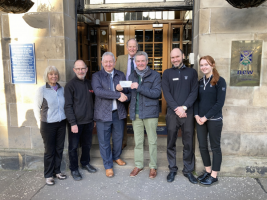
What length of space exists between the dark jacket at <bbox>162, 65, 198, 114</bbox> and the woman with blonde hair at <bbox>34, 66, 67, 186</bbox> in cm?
164

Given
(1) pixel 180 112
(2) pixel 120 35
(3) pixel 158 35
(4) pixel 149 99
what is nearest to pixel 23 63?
(4) pixel 149 99

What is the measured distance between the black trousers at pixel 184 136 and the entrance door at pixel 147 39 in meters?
2.99

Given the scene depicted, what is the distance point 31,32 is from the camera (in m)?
3.52

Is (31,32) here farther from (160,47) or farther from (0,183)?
(160,47)

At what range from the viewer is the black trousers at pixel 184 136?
3.15 metres

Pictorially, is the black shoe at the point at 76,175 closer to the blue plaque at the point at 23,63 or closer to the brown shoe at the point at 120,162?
the brown shoe at the point at 120,162

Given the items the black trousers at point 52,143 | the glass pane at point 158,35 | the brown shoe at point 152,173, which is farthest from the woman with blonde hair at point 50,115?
the glass pane at point 158,35

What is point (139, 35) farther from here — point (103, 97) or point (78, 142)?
point (78, 142)

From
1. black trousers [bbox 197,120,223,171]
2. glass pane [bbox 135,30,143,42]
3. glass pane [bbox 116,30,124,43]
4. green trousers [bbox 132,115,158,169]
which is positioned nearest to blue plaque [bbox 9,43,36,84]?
green trousers [bbox 132,115,158,169]

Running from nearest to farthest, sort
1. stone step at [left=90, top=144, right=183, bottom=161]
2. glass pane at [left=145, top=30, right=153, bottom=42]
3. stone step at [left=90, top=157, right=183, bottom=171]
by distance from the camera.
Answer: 1. stone step at [left=90, top=157, right=183, bottom=171]
2. stone step at [left=90, top=144, right=183, bottom=161]
3. glass pane at [left=145, top=30, right=153, bottom=42]

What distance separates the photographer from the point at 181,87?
3.08m

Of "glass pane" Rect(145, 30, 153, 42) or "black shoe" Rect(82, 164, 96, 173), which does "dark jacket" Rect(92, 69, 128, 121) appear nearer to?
"black shoe" Rect(82, 164, 96, 173)

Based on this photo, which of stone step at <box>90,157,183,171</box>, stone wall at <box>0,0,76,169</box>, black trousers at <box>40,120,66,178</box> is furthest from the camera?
stone step at <box>90,157,183,171</box>

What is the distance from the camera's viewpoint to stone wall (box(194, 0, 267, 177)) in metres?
3.23
